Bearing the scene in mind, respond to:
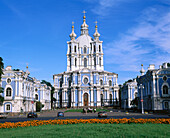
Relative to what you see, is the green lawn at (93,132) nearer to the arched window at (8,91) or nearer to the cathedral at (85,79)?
the arched window at (8,91)

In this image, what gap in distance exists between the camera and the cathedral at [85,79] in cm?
8081

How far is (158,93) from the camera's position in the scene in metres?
46.8

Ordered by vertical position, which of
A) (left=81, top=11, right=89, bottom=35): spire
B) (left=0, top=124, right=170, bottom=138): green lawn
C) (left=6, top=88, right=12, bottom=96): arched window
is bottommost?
(left=0, top=124, right=170, bottom=138): green lawn

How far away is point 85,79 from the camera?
8344cm

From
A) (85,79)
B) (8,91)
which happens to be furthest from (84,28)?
(8,91)

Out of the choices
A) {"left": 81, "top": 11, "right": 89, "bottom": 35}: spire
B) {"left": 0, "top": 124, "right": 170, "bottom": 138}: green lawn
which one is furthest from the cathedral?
{"left": 0, "top": 124, "right": 170, "bottom": 138}: green lawn

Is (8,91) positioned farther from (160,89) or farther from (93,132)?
(93,132)

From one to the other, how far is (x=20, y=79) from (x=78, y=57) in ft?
146

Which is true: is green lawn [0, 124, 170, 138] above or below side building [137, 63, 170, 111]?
below

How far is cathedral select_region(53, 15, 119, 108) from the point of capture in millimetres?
80812

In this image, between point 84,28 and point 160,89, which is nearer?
point 160,89

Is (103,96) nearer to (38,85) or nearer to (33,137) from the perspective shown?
(38,85)

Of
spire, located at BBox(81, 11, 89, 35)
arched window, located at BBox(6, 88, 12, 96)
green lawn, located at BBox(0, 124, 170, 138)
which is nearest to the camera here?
green lawn, located at BBox(0, 124, 170, 138)

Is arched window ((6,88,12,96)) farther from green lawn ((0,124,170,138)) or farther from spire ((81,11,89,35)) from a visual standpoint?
spire ((81,11,89,35))
